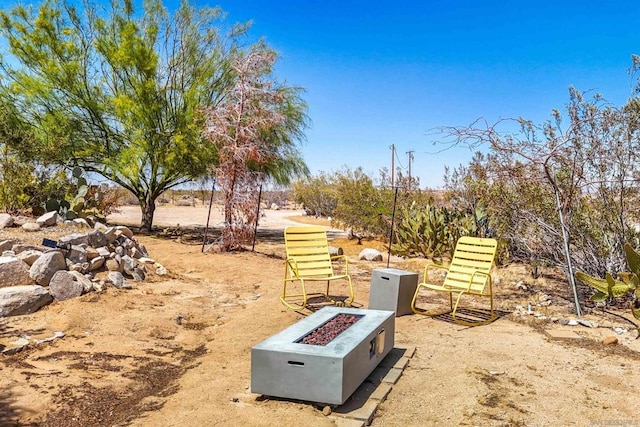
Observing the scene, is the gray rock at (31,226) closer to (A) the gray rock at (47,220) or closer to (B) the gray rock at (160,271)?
(A) the gray rock at (47,220)

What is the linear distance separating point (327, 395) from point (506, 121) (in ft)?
15.3

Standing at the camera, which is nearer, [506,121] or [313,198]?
[506,121]

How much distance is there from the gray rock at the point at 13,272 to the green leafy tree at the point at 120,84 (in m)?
7.35

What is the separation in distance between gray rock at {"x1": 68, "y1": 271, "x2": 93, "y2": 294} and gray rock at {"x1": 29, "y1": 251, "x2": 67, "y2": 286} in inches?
8.5

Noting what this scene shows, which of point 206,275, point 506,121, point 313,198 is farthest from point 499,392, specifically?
point 313,198

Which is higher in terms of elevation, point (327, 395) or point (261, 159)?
point (261, 159)

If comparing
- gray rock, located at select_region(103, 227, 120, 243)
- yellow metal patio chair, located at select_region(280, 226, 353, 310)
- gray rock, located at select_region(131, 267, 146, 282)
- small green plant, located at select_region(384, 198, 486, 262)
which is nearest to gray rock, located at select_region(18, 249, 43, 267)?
gray rock, located at select_region(131, 267, 146, 282)

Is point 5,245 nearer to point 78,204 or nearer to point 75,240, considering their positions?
point 75,240

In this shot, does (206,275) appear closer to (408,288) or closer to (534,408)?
(408,288)

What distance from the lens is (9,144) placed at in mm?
11852

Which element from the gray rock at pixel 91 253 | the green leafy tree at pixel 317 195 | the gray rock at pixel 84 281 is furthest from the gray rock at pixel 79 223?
the green leafy tree at pixel 317 195

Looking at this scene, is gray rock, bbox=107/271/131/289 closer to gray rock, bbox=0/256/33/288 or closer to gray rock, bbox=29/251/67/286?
gray rock, bbox=29/251/67/286

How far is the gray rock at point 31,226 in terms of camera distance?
8047mm

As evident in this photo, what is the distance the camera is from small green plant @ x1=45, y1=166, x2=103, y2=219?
9748mm
